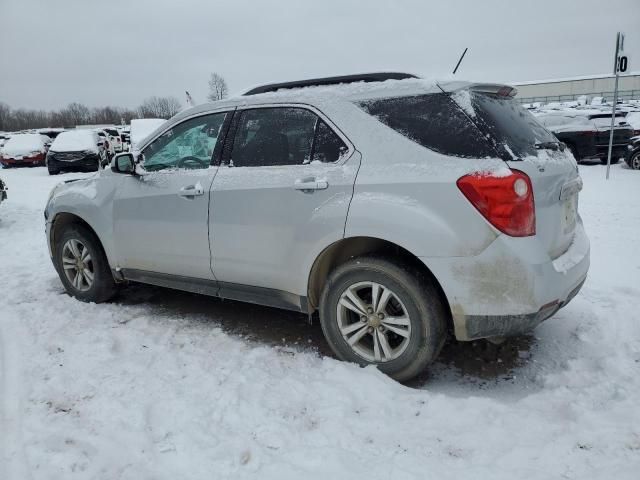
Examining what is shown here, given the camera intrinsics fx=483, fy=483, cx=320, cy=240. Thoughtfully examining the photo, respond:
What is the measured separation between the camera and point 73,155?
1750 centimetres

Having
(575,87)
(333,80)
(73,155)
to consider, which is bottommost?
(73,155)

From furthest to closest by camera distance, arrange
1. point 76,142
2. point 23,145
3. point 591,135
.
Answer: point 23,145, point 76,142, point 591,135

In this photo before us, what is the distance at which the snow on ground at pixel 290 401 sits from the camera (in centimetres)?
229

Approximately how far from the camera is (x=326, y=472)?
2240 mm

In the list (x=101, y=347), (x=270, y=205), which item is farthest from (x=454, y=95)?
(x=101, y=347)

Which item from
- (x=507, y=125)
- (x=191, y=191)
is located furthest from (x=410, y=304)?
(x=191, y=191)

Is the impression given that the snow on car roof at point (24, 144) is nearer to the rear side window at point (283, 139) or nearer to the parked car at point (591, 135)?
the parked car at point (591, 135)

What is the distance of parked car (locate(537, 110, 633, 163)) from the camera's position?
13828mm

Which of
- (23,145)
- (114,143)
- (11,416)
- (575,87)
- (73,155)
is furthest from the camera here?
(575,87)

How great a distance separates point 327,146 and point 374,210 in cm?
57

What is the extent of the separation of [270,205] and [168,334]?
56.5 inches

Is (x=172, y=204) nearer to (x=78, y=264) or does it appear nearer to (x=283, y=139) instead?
(x=283, y=139)

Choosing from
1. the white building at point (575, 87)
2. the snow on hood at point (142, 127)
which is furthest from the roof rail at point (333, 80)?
the white building at point (575, 87)

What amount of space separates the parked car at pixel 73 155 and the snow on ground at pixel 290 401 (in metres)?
14.8
